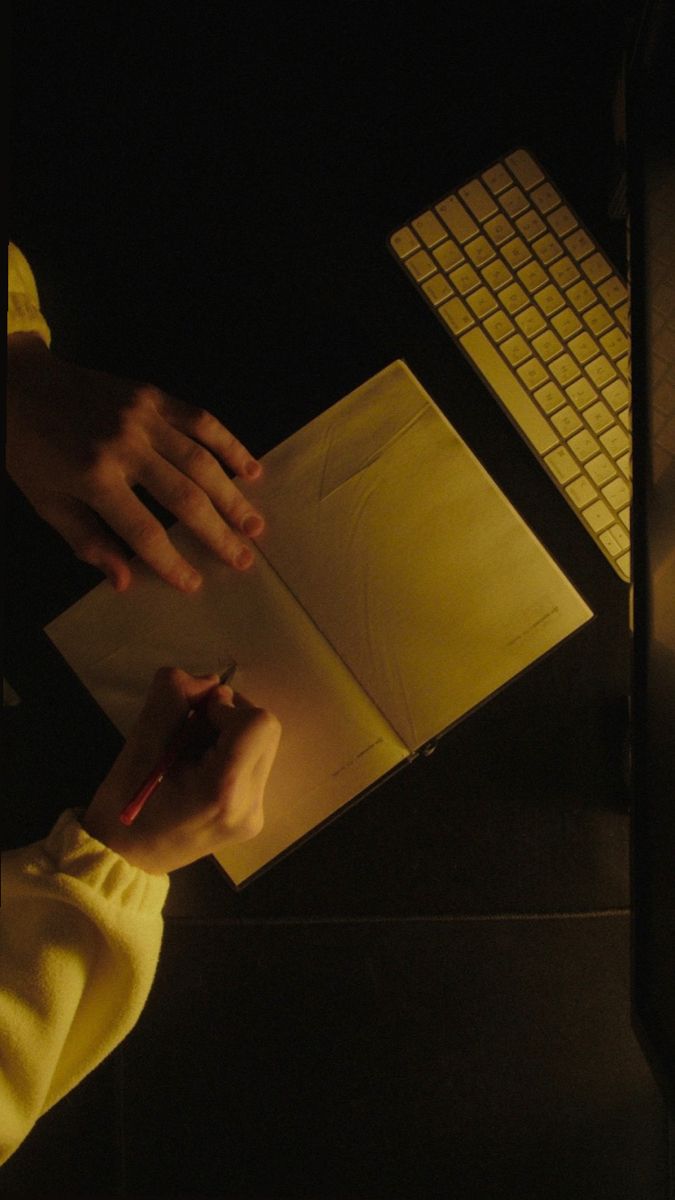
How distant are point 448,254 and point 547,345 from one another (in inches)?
4.2

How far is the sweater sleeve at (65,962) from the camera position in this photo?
596 millimetres

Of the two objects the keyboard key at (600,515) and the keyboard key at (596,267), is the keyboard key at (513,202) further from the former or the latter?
the keyboard key at (600,515)

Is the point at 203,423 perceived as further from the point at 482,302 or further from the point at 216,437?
the point at 482,302

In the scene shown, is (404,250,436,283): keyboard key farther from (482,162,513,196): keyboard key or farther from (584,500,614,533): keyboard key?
(584,500,614,533): keyboard key

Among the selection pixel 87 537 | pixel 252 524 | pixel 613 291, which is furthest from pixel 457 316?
pixel 87 537

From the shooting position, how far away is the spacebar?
659 millimetres

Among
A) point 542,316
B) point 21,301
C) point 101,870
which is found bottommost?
point 101,870

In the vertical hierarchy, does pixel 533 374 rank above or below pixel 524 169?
below

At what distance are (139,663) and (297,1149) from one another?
0.40 m

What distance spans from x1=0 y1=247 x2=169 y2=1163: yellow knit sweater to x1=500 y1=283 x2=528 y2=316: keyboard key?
1.70 ft

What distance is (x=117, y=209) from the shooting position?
0.71m

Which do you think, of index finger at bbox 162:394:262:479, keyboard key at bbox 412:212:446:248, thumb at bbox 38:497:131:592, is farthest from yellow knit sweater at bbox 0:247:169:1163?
keyboard key at bbox 412:212:446:248

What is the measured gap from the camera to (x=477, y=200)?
0.67 metres

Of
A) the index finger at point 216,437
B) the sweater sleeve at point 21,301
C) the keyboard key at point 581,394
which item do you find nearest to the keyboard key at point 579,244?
the keyboard key at point 581,394
